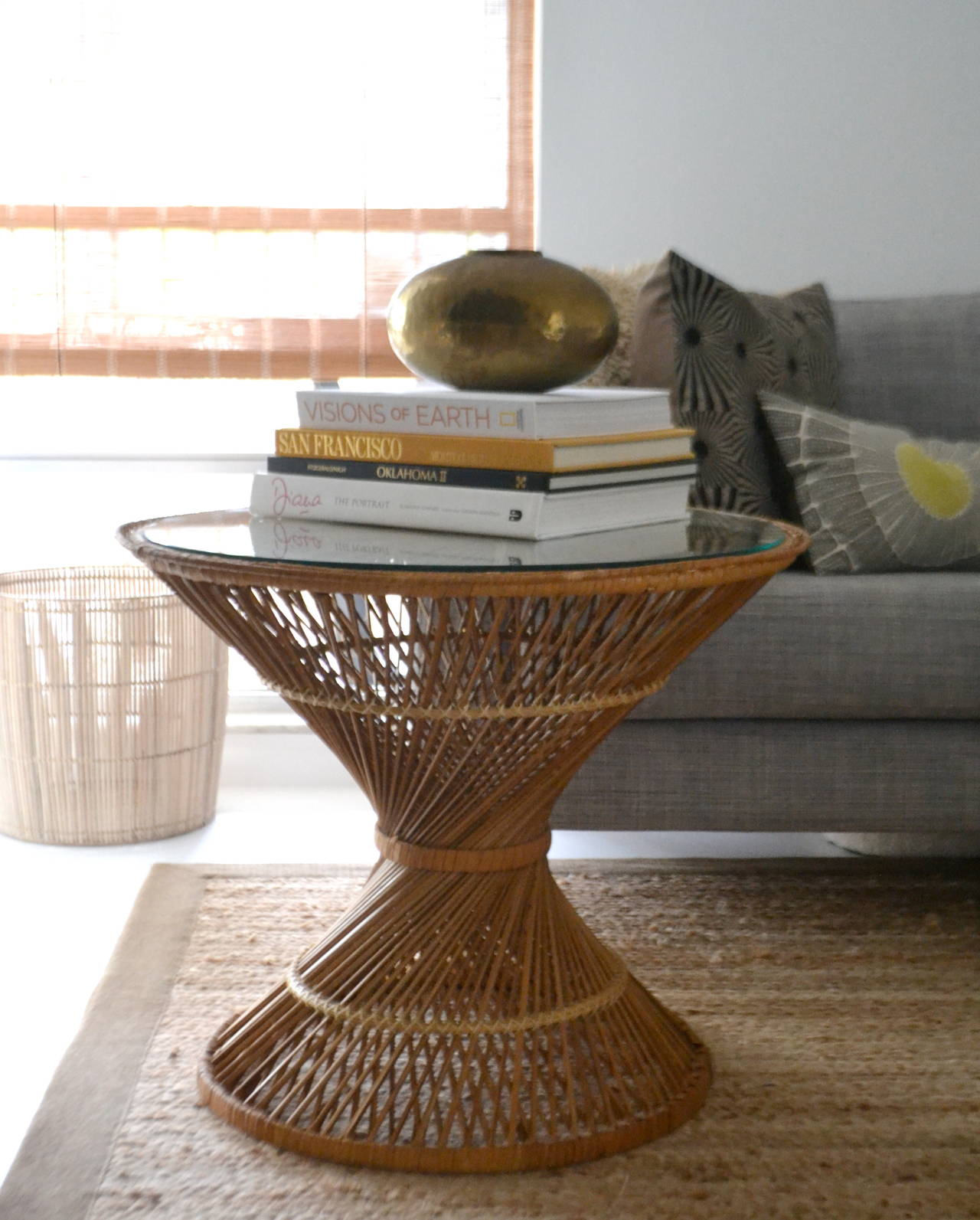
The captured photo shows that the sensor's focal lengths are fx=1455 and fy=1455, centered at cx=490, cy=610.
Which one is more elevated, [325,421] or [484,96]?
[484,96]

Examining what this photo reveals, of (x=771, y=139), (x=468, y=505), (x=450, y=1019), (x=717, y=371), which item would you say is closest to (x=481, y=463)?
(x=468, y=505)

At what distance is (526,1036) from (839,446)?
101 cm

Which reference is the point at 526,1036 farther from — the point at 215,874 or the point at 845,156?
the point at 845,156

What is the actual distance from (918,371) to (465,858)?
4.83ft

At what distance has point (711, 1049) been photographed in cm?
162

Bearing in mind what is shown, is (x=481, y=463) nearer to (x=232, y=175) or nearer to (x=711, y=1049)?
(x=711, y=1049)

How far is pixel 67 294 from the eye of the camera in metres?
2.76

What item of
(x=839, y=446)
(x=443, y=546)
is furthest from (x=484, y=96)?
(x=443, y=546)

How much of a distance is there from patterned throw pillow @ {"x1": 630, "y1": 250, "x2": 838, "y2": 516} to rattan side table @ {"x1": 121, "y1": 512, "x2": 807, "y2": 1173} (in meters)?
0.63

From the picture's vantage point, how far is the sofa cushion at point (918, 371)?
2.51m

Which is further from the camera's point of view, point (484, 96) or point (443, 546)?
point (484, 96)

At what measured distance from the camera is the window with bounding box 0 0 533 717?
2756 mm

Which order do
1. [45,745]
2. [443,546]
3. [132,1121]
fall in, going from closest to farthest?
[443,546]
[132,1121]
[45,745]

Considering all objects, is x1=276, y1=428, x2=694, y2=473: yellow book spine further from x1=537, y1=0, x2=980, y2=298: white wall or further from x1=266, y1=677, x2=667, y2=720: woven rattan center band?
x1=537, y1=0, x2=980, y2=298: white wall
